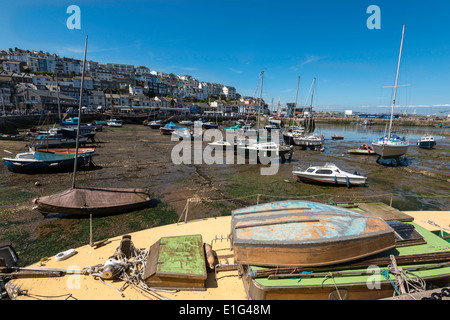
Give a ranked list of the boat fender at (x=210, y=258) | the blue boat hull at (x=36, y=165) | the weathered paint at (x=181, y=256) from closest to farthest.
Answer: the weathered paint at (x=181, y=256) < the boat fender at (x=210, y=258) < the blue boat hull at (x=36, y=165)

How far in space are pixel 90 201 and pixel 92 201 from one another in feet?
0.32

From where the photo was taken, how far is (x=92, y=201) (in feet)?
39.5

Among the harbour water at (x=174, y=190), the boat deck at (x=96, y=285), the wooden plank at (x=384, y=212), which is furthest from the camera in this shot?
the harbour water at (x=174, y=190)

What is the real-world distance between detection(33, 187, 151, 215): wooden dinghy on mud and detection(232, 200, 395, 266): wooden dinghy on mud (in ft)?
30.0

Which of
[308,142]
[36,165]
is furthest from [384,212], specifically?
[308,142]

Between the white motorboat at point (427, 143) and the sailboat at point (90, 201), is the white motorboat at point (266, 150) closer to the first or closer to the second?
the sailboat at point (90, 201)

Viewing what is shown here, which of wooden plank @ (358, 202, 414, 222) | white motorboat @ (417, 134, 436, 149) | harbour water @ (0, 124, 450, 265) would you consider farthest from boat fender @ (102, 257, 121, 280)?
white motorboat @ (417, 134, 436, 149)

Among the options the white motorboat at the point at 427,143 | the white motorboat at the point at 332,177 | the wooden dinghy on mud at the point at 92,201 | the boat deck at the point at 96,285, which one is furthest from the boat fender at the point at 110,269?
the white motorboat at the point at 427,143

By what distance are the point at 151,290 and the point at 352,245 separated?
17.5 ft

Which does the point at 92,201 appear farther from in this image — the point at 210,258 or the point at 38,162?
the point at 38,162

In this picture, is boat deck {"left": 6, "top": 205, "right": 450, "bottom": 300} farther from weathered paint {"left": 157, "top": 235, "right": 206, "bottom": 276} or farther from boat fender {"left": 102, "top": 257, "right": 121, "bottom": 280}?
weathered paint {"left": 157, "top": 235, "right": 206, "bottom": 276}

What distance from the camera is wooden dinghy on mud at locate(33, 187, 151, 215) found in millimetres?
11383

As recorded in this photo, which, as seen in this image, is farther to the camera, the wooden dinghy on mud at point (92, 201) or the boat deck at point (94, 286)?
the wooden dinghy on mud at point (92, 201)

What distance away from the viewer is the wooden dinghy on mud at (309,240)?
523cm
